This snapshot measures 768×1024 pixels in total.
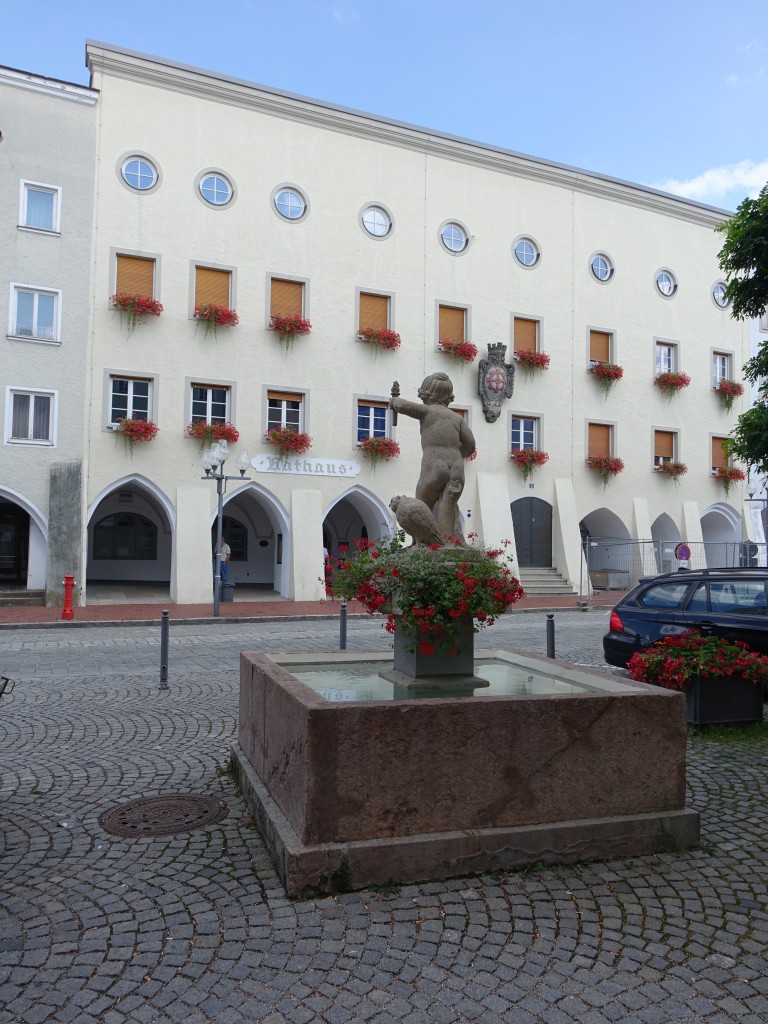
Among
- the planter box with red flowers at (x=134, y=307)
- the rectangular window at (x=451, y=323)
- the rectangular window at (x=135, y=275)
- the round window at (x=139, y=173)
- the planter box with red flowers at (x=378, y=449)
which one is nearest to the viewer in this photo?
the planter box with red flowers at (x=134, y=307)

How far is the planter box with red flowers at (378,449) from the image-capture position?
79.4ft

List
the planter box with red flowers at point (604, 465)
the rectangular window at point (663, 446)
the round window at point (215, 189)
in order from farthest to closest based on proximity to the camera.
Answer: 1. the rectangular window at point (663, 446)
2. the planter box with red flowers at point (604, 465)
3. the round window at point (215, 189)

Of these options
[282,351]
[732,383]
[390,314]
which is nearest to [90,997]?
[282,351]

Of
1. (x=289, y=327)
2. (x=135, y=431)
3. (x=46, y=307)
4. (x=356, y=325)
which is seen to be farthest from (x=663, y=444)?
(x=46, y=307)

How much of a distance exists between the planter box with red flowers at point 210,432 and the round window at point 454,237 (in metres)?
9.53

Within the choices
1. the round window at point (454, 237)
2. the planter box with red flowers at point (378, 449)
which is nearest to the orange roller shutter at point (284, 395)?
the planter box with red flowers at point (378, 449)

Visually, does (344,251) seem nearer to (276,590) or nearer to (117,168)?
(117,168)

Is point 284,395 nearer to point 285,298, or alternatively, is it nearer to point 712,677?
point 285,298

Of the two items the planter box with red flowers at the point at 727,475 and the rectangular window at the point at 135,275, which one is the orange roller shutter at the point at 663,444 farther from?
the rectangular window at the point at 135,275

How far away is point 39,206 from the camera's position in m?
21.0

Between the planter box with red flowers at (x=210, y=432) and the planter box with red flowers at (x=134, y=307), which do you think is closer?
the planter box with red flowers at (x=134, y=307)

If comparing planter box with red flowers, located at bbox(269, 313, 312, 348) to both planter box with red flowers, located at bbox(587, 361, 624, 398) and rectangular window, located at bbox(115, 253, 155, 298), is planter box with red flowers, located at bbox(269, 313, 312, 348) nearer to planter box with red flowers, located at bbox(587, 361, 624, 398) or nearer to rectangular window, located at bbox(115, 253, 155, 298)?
rectangular window, located at bbox(115, 253, 155, 298)

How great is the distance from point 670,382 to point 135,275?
18635 millimetres

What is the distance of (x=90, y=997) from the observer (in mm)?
2967
